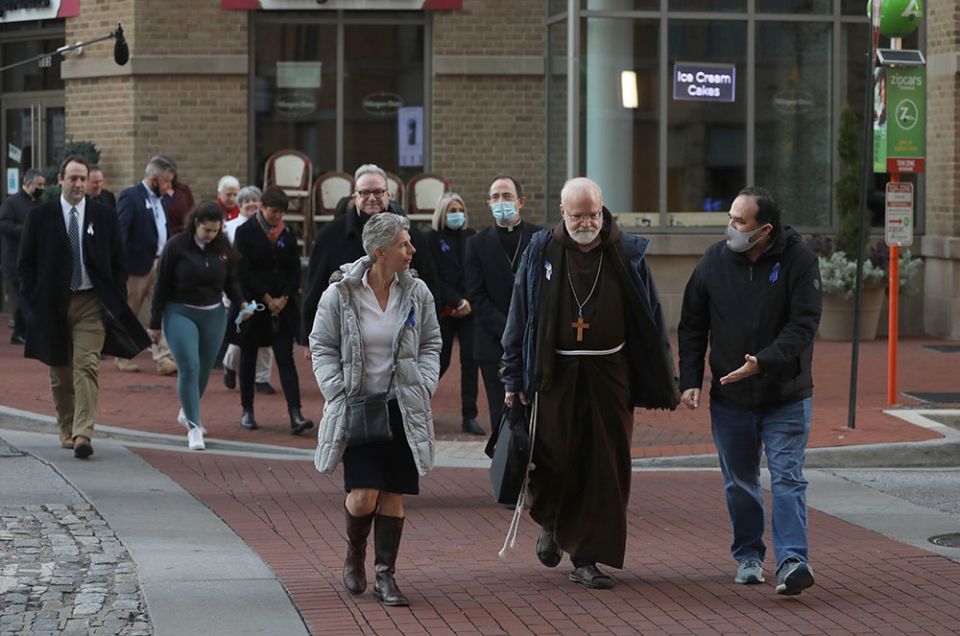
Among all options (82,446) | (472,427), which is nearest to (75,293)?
(82,446)

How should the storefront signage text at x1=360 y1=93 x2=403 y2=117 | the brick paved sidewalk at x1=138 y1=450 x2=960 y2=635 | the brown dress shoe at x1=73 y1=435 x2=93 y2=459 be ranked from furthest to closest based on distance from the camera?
the storefront signage text at x1=360 y1=93 x2=403 y2=117 < the brown dress shoe at x1=73 y1=435 x2=93 y2=459 < the brick paved sidewalk at x1=138 y1=450 x2=960 y2=635

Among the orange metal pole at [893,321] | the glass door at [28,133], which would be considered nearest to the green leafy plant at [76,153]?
the glass door at [28,133]

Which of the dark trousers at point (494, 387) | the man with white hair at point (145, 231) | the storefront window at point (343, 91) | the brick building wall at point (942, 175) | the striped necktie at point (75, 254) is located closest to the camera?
the dark trousers at point (494, 387)

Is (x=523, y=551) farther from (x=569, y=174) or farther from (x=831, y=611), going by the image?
(x=569, y=174)

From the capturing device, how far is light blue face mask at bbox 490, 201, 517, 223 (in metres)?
10.7

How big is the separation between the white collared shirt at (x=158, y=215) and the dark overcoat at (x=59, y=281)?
509 cm

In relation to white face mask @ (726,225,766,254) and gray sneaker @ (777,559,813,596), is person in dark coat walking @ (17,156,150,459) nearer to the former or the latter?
white face mask @ (726,225,766,254)

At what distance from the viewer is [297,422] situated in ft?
41.9

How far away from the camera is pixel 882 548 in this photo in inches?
348

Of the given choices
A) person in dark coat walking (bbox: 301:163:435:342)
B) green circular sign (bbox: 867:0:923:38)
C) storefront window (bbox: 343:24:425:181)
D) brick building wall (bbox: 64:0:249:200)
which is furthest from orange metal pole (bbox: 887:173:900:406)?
brick building wall (bbox: 64:0:249:200)

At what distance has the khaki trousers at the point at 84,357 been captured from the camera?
1123cm

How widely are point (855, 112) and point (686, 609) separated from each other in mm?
13770

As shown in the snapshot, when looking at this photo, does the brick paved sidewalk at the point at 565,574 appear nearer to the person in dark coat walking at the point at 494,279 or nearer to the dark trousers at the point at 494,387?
the dark trousers at the point at 494,387

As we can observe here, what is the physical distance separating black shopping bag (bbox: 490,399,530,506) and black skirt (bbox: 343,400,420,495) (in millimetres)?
481
